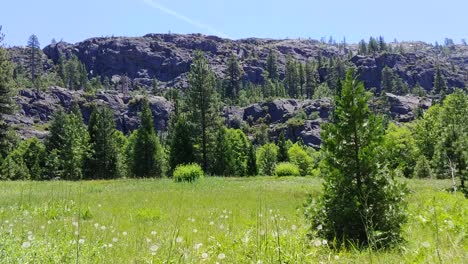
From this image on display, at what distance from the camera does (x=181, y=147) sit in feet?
197

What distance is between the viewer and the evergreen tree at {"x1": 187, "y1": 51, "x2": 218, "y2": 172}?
186 ft

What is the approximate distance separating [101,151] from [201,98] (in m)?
20.2

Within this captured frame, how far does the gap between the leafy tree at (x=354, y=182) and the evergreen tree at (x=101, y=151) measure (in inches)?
2427

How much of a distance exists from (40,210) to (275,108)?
160m

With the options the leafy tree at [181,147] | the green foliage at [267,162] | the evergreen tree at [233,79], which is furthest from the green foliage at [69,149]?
the evergreen tree at [233,79]

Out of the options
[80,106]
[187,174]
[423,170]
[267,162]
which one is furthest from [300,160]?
[80,106]

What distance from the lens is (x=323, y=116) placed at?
159000mm

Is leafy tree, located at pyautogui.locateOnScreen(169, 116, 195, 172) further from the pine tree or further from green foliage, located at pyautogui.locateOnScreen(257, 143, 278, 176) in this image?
green foliage, located at pyautogui.locateOnScreen(257, 143, 278, 176)

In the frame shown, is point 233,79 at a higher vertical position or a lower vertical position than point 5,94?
higher

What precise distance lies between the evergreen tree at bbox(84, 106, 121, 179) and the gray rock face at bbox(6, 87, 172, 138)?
9385cm

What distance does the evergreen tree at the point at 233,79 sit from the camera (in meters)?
190

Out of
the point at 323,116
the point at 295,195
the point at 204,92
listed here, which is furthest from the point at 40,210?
Answer: the point at 323,116

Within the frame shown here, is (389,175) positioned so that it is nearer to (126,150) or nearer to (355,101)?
(355,101)

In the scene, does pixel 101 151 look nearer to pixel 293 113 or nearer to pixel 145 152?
pixel 145 152
